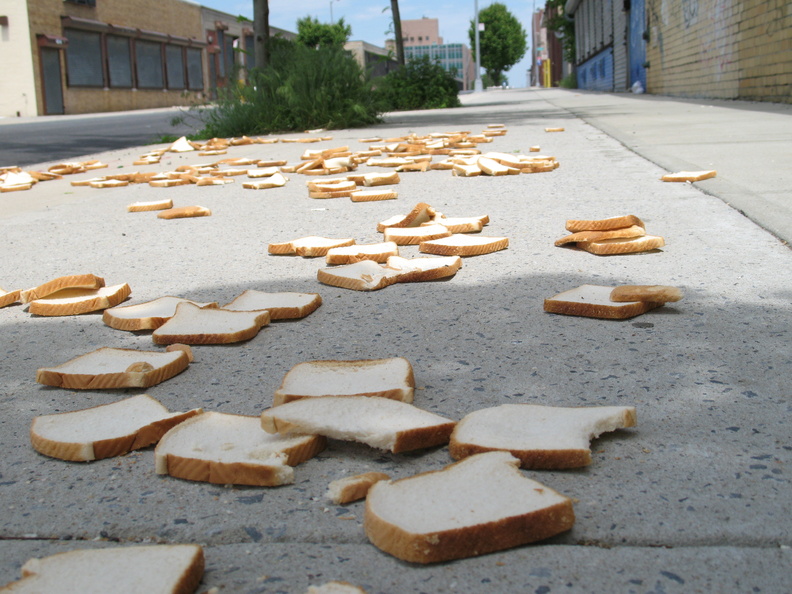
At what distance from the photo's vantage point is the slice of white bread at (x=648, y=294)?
84.4 inches

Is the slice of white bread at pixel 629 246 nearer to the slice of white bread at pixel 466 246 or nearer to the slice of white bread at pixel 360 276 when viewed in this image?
the slice of white bread at pixel 466 246

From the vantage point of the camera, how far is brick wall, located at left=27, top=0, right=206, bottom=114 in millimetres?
31391

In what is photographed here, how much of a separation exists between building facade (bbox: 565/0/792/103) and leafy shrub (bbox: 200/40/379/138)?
601 cm

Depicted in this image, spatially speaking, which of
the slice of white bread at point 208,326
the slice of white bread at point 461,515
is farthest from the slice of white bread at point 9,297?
the slice of white bread at point 461,515

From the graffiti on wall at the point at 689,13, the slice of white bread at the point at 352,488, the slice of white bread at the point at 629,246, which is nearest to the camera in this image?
the slice of white bread at the point at 352,488

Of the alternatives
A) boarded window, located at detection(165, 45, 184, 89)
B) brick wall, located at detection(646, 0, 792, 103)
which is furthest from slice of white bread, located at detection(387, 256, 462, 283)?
boarded window, located at detection(165, 45, 184, 89)

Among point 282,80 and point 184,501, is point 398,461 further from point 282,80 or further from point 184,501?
point 282,80

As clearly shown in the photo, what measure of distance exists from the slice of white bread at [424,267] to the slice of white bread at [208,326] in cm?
63

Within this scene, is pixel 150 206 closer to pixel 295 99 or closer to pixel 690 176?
Answer: pixel 690 176

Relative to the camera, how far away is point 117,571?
107cm

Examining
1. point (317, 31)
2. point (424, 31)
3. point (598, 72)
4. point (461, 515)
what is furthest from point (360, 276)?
point (424, 31)

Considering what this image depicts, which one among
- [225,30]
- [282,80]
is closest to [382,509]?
[282,80]

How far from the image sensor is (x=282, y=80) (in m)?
11.2

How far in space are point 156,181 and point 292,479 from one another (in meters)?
4.86
